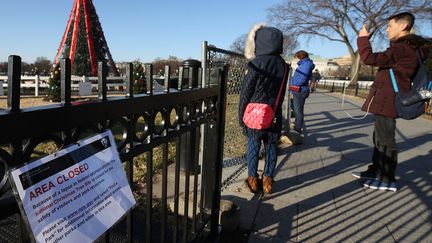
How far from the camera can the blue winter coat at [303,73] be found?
6715mm

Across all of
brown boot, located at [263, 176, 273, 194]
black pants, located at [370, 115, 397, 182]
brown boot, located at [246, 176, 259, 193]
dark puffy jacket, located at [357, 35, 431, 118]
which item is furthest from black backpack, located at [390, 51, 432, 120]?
brown boot, located at [246, 176, 259, 193]

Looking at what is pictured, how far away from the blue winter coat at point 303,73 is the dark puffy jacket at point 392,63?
2852 mm

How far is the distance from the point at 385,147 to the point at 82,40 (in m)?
25.7

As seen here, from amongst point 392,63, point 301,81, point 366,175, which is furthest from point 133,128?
point 301,81

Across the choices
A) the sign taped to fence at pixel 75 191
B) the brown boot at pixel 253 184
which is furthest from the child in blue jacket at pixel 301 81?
the sign taped to fence at pixel 75 191

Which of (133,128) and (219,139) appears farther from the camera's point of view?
(219,139)

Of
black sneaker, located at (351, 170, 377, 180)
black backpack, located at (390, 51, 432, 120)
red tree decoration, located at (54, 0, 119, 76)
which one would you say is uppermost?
red tree decoration, located at (54, 0, 119, 76)

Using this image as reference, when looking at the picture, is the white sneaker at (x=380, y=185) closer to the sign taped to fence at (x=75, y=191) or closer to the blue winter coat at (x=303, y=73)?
the blue winter coat at (x=303, y=73)

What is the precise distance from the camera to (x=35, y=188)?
0.85 meters

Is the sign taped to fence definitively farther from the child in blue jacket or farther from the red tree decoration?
the red tree decoration

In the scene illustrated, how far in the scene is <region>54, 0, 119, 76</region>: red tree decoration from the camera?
81.8 feet

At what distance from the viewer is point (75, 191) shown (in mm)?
971

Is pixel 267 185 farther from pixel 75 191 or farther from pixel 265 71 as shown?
pixel 75 191

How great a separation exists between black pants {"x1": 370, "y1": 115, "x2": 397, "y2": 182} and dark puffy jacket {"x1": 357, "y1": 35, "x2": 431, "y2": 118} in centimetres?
13
